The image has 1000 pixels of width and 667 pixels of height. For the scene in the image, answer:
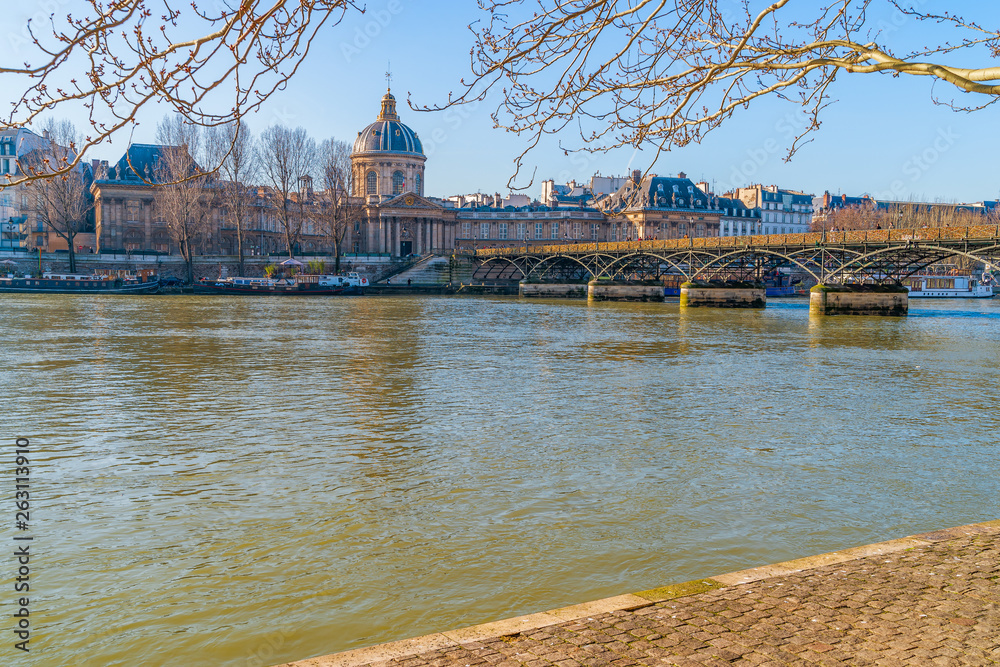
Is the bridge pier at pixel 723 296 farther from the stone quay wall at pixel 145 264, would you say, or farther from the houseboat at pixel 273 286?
the stone quay wall at pixel 145 264

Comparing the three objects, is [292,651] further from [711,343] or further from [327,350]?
[711,343]

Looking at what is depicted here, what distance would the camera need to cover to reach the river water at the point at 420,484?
6.30 m

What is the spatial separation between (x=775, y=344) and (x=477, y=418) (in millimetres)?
18476

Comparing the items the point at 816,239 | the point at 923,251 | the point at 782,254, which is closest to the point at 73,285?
the point at 782,254

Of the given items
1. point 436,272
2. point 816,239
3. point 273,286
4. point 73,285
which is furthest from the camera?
point 436,272

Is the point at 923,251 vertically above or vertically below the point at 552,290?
above

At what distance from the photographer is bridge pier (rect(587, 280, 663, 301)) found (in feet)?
226

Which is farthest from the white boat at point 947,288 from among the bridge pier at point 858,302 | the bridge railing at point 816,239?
the bridge pier at point 858,302

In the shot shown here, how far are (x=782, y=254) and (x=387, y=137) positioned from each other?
238 feet

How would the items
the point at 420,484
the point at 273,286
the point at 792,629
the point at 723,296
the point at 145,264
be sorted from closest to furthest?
the point at 792,629 < the point at 420,484 < the point at 723,296 < the point at 273,286 < the point at 145,264

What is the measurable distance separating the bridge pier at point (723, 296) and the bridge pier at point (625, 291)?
1013 centimetres

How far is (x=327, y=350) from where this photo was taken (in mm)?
24969

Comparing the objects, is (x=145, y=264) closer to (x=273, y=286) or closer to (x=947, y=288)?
(x=273, y=286)

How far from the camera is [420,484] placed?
377 inches
